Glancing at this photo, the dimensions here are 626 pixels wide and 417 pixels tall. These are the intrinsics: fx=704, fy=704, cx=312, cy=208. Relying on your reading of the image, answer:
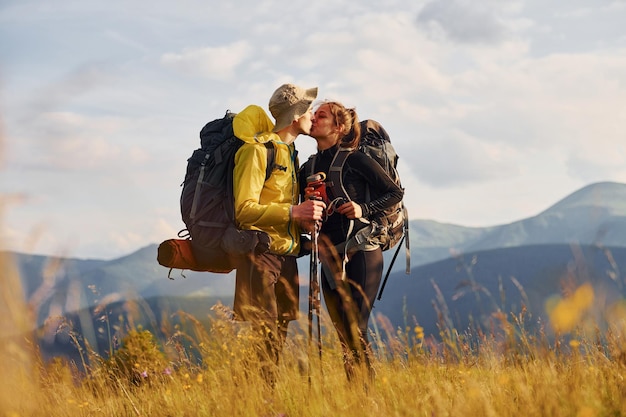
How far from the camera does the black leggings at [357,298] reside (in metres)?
4.96

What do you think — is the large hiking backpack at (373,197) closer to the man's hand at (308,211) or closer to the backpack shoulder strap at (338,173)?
the backpack shoulder strap at (338,173)

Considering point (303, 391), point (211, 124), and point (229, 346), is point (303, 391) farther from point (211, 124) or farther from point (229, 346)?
point (211, 124)

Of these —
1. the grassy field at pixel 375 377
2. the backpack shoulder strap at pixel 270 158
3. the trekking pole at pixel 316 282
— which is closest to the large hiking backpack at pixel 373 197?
the trekking pole at pixel 316 282

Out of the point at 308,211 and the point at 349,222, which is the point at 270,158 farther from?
the point at 349,222

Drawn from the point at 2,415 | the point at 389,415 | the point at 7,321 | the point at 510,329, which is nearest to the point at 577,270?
the point at 510,329

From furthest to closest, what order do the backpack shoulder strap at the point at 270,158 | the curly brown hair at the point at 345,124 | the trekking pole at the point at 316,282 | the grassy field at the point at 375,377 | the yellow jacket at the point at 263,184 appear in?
the curly brown hair at the point at 345,124 → the trekking pole at the point at 316,282 → the backpack shoulder strap at the point at 270,158 → the yellow jacket at the point at 263,184 → the grassy field at the point at 375,377

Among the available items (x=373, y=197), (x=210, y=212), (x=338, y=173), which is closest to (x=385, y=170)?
(x=373, y=197)

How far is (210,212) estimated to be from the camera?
4.87 meters

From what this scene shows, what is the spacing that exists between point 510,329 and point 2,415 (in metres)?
3.44

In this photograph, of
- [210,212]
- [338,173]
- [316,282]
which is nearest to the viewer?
[210,212]

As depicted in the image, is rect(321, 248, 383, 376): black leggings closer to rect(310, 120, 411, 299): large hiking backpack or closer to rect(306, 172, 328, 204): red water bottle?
rect(310, 120, 411, 299): large hiking backpack

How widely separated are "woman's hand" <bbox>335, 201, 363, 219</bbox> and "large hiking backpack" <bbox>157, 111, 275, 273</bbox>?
575mm

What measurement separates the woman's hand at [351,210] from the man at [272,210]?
15cm

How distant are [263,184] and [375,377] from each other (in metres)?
1.61
